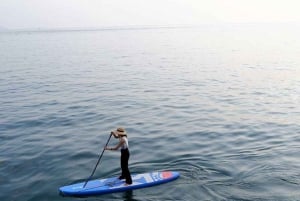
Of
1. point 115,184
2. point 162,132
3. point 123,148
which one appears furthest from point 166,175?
point 162,132

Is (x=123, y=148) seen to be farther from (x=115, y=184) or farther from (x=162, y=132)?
(x=162, y=132)

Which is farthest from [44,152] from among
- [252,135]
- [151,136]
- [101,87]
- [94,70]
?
[94,70]

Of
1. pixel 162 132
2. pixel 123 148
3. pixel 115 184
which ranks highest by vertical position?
pixel 123 148

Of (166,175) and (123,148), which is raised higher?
Answer: (123,148)

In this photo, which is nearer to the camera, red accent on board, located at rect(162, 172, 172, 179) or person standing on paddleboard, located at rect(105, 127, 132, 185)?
person standing on paddleboard, located at rect(105, 127, 132, 185)

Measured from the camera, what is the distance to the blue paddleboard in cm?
1755

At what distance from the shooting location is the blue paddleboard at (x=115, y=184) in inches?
691

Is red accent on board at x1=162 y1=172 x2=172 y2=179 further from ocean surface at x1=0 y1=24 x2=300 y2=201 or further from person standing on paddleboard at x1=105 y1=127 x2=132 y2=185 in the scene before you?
person standing on paddleboard at x1=105 y1=127 x2=132 y2=185

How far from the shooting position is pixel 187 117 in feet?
101

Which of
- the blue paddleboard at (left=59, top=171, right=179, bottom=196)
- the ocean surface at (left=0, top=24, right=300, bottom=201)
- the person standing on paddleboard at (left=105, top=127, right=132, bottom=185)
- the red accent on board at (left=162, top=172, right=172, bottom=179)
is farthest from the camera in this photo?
the red accent on board at (left=162, top=172, right=172, bottom=179)

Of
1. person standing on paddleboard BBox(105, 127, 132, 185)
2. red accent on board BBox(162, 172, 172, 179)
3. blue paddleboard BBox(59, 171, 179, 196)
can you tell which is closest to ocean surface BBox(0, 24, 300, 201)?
blue paddleboard BBox(59, 171, 179, 196)

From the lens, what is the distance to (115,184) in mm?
18141

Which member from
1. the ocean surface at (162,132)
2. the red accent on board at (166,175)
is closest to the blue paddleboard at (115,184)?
the red accent on board at (166,175)

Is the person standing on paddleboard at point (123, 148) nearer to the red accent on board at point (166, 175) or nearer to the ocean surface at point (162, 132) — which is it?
the ocean surface at point (162, 132)
